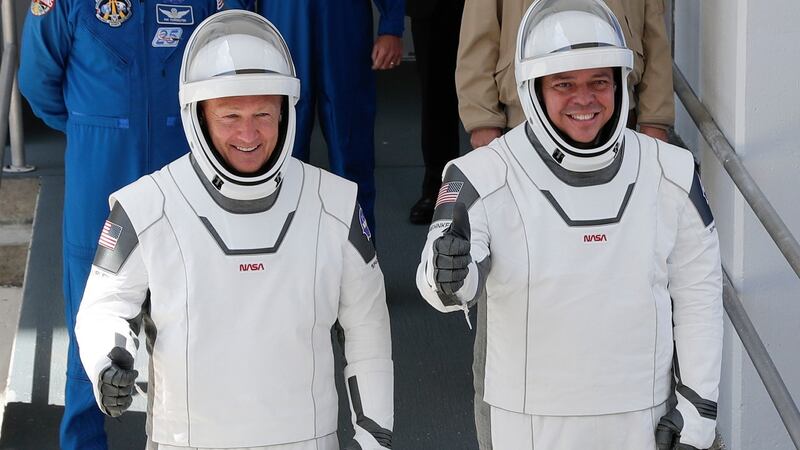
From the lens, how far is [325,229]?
9.74 feet

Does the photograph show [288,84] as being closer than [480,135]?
Yes

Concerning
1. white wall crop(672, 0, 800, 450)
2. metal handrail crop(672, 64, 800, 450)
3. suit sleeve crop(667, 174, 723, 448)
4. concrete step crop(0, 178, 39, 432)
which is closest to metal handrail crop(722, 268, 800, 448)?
metal handrail crop(672, 64, 800, 450)

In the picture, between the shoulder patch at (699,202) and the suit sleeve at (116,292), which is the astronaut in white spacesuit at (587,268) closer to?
the shoulder patch at (699,202)

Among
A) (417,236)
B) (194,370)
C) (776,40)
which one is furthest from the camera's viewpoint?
(417,236)

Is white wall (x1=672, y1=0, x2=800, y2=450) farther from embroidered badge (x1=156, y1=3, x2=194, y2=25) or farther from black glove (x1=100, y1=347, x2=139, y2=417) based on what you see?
black glove (x1=100, y1=347, x2=139, y2=417)

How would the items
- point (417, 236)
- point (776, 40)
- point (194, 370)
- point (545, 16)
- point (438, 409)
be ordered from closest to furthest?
1. point (194, 370)
2. point (545, 16)
3. point (776, 40)
4. point (438, 409)
5. point (417, 236)

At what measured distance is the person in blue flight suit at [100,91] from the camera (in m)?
3.89

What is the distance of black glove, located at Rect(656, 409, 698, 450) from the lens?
3.04m

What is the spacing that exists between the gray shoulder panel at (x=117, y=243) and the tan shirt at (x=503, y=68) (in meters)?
1.28

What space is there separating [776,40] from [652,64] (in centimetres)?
35

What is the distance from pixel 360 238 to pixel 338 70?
1.62 meters

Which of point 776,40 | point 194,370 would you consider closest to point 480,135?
point 776,40

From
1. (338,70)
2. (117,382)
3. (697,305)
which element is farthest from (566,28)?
(338,70)

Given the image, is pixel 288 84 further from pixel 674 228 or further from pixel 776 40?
pixel 776 40
